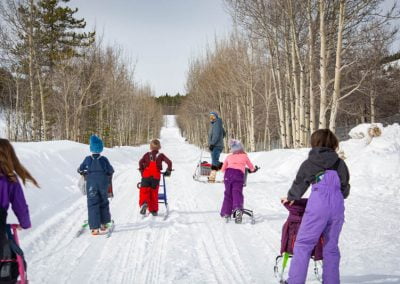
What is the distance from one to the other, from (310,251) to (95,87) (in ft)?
90.1

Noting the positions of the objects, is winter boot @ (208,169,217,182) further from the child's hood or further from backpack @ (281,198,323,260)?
the child's hood

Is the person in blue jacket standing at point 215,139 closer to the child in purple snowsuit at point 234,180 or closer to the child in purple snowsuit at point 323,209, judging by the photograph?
the child in purple snowsuit at point 234,180

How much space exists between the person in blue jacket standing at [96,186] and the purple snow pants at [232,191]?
7.37ft

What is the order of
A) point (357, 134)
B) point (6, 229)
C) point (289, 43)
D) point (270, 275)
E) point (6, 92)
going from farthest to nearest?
point (6, 92) → point (289, 43) → point (357, 134) → point (270, 275) → point (6, 229)

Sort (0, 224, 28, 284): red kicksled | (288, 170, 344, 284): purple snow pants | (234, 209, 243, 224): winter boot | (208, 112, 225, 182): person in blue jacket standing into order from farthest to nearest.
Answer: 1. (208, 112, 225, 182): person in blue jacket standing
2. (234, 209, 243, 224): winter boot
3. (288, 170, 344, 284): purple snow pants
4. (0, 224, 28, 284): red kicksled

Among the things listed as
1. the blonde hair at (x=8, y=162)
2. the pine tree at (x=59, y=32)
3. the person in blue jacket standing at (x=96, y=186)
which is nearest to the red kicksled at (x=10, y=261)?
the blonde hair at (x=8, y=162)

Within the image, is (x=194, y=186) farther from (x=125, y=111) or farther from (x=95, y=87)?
(x=125, y=111)

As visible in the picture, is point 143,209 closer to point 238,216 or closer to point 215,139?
point 238,216

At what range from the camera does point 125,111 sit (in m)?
40.4

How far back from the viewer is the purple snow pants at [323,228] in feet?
10.4

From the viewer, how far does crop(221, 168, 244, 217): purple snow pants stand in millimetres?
6434

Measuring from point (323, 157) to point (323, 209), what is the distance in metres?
0.50

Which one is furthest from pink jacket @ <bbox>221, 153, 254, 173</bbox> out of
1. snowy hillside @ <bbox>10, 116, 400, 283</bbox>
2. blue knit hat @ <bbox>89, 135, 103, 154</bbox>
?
blue knit hat @ <bbox>89, 135, 103, 154</bbox>

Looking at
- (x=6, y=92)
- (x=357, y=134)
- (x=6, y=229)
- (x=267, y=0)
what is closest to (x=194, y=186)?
(x=357, y=134)
